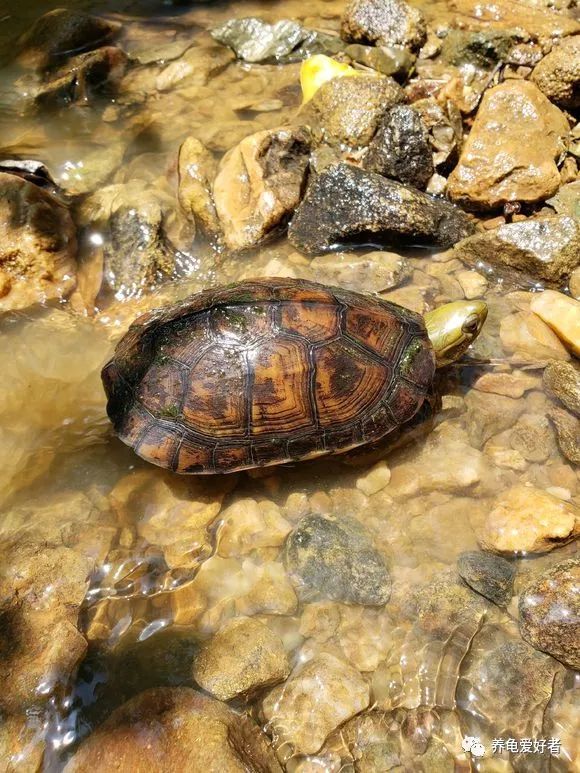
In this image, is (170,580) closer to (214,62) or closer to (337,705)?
(337,705)

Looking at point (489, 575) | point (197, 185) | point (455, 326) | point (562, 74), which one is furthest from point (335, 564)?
point (562, 74)

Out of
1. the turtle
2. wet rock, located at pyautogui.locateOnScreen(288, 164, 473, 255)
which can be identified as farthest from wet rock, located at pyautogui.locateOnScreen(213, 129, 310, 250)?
the turtle

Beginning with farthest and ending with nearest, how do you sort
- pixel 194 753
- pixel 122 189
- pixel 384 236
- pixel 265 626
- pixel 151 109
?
pixel 151 109 → pixel 122 189 → pixel 384 236 → pixel 265 626 → pixel 194 753

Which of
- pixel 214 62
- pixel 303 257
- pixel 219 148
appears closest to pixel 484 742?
pixel 303 257

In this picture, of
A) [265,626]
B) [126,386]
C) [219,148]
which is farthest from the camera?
[219,148]

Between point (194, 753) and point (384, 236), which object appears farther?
point (384, 236)

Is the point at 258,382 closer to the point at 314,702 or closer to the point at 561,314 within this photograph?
the point at 314,702

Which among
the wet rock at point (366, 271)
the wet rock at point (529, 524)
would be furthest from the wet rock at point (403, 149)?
the wet rock at point (529, 524)
